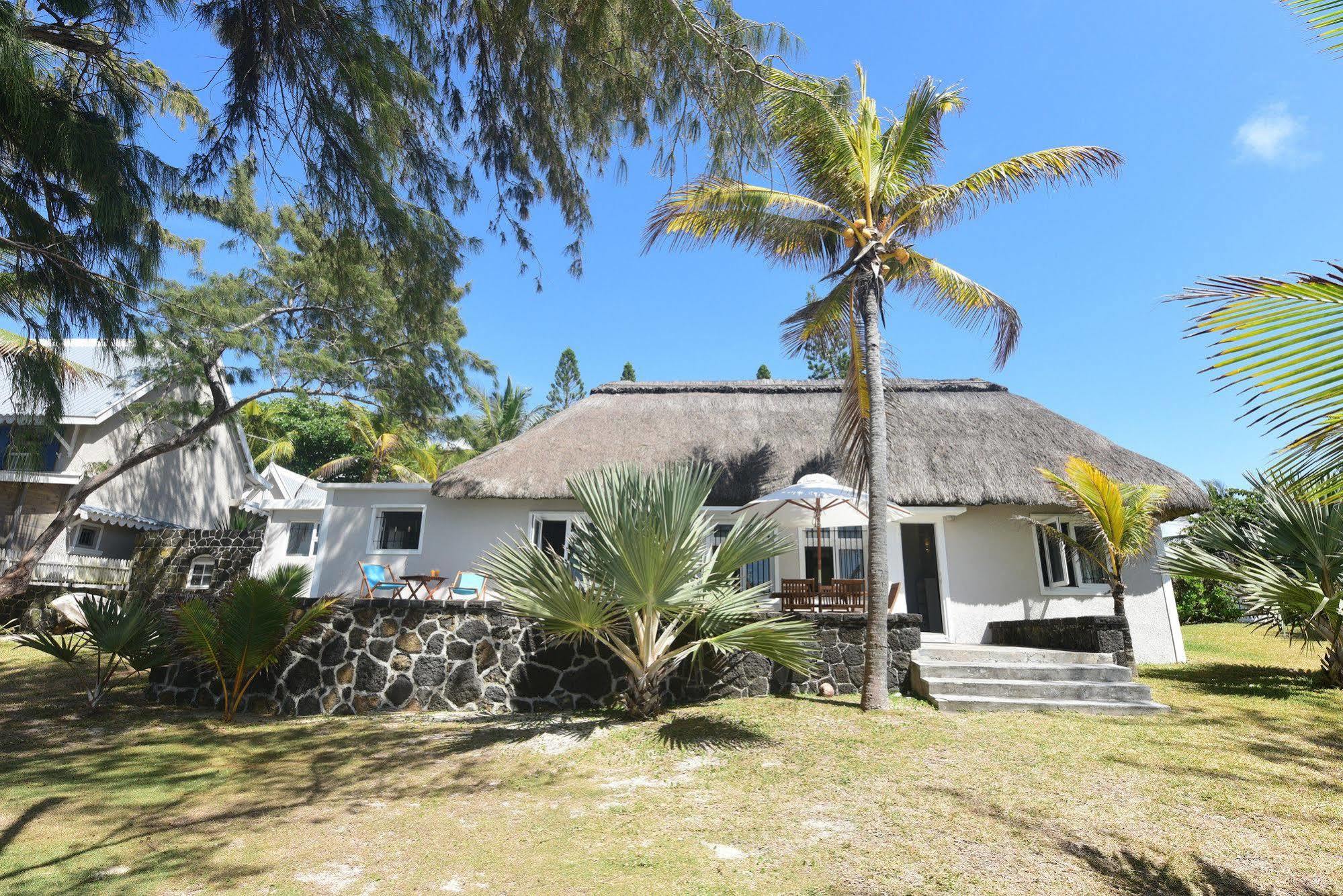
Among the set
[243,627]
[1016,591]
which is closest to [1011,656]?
[1016,591]

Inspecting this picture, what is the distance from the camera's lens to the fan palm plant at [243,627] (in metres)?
7.91

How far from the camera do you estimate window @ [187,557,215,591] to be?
18.2m

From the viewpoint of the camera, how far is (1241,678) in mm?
9461

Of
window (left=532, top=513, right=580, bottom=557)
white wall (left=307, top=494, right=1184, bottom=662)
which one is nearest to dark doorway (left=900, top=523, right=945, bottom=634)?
white wall (left=307, top=494, right=1184, bottom=662)

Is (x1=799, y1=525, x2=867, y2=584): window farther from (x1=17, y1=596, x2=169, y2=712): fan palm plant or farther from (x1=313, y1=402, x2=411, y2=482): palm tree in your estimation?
(x1=313, y1=402, x2=411, y2=482): palm tree

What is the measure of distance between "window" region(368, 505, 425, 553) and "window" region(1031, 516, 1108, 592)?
11000 mm

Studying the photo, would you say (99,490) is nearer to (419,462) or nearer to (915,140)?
(419,462)

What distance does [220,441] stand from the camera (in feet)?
73.5

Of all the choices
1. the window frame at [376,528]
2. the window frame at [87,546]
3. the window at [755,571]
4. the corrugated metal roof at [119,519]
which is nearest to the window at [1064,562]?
the window at [755,571]

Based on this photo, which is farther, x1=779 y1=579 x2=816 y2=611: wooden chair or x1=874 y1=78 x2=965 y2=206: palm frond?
x1=779 y1=579 x2=816 y2=611: wooden chair

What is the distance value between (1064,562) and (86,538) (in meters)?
22.5

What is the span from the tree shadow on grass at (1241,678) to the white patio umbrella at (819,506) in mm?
4305

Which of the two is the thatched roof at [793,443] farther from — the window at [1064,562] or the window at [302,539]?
the window at [302,539]

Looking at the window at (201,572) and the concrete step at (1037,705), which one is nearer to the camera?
the concrete step at (1037,705)
